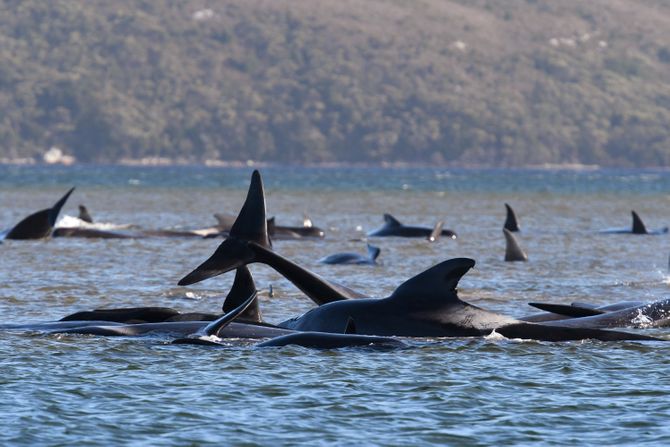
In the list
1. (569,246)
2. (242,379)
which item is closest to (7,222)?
(569,246)

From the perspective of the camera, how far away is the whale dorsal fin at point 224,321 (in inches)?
701

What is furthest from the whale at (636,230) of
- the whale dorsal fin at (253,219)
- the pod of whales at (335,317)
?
the whale dorsal fin at (253,219)

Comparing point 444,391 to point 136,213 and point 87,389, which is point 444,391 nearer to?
point 87,389

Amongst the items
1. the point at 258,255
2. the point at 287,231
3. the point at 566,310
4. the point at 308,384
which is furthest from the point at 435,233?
the point at 308,384

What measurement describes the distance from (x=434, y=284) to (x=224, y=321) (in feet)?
8.29

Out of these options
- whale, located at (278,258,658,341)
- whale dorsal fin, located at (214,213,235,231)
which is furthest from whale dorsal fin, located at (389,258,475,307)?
whale dorsal fin, located at (214,213,235,231)

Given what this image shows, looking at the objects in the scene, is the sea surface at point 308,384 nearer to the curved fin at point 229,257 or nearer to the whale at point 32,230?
the curved fin at point 229,257

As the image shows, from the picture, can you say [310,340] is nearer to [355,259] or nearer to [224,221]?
[355,259]

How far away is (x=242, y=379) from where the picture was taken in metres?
16.0

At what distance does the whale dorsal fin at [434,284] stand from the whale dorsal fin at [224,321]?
1.88 m

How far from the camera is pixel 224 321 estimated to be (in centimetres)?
1788

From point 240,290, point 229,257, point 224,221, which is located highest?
point 229,257

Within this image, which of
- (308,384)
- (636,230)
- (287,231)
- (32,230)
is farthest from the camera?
(636,230)

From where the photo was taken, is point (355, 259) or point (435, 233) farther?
point (435, 233)
